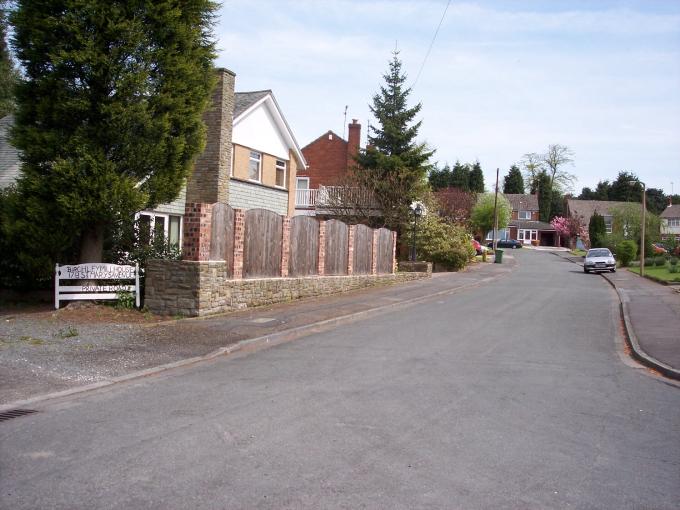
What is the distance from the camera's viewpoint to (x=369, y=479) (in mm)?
4699

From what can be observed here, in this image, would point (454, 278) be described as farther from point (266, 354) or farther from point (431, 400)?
point (431, 400)

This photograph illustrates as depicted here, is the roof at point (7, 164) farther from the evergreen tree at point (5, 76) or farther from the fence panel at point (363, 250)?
the evergreen tree at point (5, 76)

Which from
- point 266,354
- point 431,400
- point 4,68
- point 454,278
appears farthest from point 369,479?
point 4,68

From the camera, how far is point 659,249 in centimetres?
4888

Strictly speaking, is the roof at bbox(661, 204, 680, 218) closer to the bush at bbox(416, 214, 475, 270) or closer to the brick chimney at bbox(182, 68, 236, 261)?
the bush at bbox(416, 214, 475, 270)

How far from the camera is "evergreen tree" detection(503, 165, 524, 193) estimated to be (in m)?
117

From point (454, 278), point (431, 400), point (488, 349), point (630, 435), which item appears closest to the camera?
point (630, 435)

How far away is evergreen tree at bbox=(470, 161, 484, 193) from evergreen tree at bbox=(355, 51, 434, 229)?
206ft

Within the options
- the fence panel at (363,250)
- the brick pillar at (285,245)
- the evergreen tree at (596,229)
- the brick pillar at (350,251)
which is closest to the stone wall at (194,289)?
the brick pillar at (285,245)

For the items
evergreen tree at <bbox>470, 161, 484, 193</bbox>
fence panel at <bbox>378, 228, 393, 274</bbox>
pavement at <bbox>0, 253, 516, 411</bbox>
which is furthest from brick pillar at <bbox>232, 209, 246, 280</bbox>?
evergreen tree at <bbox>470, 161, 484, 193</bbox>

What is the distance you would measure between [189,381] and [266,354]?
7.51ft

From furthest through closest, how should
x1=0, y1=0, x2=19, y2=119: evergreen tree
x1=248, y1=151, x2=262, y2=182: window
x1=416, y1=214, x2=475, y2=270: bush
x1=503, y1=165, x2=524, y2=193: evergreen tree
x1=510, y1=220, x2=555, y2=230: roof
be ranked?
x1=503, y1=165, x2=524, y2=193: evergreen tree, x1=510, y1=220, x2=555, y2=230: roof, x1=0, y1=0, x2=19, y2=119: evergreen tree, x1=416, y1=214, x2=475, y2=270: bush, x1=248, y1=151, x2=262, y2=182: window

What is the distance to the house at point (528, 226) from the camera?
103000mm

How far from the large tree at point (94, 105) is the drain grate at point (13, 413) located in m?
6.28
